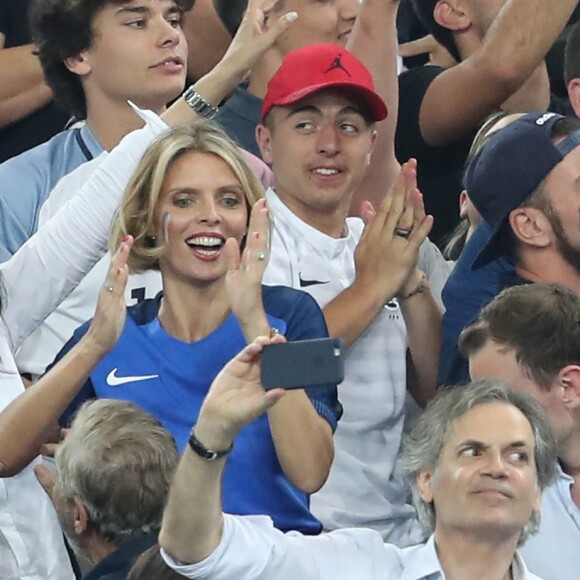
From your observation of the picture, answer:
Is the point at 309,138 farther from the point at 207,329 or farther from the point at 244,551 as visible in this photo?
the point at 244,551

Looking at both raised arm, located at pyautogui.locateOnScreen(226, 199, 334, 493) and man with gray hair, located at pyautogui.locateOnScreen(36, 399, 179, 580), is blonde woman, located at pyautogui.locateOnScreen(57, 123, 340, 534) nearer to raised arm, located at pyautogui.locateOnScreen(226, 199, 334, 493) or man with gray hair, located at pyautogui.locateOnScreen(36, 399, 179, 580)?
raised arm, located at pyautogui.locateOnScreen(226, 199, 334, 493)

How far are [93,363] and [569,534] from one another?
3.54 feet

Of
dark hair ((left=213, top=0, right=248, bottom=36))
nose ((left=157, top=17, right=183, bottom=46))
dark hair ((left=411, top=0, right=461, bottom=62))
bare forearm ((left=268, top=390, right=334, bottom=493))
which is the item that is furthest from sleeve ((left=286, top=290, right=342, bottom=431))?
dark hair ((left=411, top=0, right=461, bottom=62))

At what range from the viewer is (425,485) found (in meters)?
3.75

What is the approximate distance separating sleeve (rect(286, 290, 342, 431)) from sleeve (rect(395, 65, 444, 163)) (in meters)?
1.28

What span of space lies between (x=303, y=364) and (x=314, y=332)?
A: 3.03 feet

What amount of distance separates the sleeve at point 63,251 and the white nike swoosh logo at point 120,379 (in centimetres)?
29

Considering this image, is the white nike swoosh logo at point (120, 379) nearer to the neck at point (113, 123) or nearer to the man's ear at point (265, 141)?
the man's ear at point (265, 141)

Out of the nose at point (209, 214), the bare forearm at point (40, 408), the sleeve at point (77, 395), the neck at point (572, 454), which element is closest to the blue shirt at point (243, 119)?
the nose at point (209, 214)

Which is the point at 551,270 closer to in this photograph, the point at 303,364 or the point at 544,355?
the point at 544,355

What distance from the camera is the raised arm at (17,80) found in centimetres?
560

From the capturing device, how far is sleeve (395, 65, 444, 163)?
529cm

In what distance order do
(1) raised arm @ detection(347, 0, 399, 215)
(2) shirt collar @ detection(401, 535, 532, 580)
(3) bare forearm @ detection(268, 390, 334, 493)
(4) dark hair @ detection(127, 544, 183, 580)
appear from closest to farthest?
(4) dark hair @ detection(127, 544, 183, 580), (2) shirt collar @ detection(401, 535, 532, 580), (3) bare forearm @ detection(268, 390, 334, 493), (1) raised arm @ detection(347, 0, 399, 215)

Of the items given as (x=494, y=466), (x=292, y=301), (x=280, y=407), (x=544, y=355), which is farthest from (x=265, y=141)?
(x=494, y=466)
